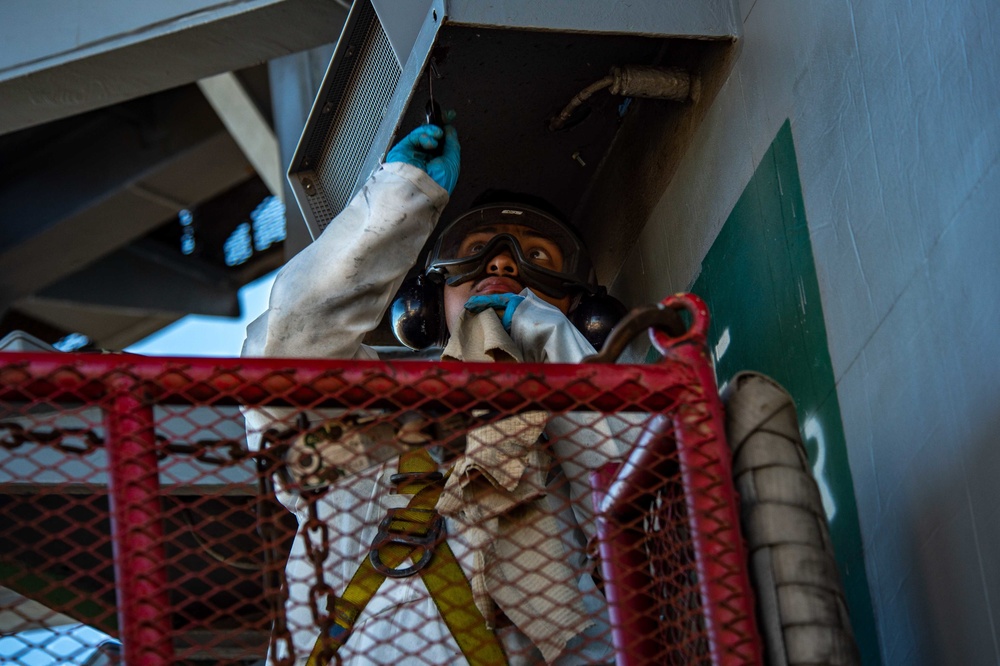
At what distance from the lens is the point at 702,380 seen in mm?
2574

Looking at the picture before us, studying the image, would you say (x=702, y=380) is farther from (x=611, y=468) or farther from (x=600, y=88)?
→ (x=600, y=88)

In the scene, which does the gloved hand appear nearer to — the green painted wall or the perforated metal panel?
the perforated metal panel

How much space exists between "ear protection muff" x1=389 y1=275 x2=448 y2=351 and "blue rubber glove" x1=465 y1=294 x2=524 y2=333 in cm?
59

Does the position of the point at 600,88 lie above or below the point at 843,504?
above

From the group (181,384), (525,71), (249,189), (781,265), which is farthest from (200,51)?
(249,189)

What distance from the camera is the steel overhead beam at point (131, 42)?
5391mm

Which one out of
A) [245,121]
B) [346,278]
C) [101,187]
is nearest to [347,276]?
[346,278]

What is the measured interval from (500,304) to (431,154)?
1.79 feet

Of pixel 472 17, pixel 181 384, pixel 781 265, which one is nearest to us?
pixel 181 384

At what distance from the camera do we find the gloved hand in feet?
13.3

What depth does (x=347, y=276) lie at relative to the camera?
12.1 feet

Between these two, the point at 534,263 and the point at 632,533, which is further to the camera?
the point at 534,263

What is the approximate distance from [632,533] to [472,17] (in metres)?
1.76

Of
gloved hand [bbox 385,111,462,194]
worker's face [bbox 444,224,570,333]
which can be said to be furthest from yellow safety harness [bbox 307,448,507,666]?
gloved hand [bbox 385,111,462,194]
